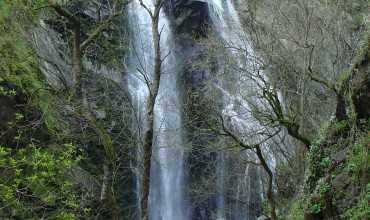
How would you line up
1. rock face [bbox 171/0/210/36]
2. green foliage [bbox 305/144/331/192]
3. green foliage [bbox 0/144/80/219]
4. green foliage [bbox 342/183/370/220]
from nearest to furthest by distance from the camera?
green foliage [bbox 342/183/370/220]
green foliage [bbox 0/144/80/219]
green foliage [bbox 305/144/331/192]
rock face [bbox 171/0/210/36]

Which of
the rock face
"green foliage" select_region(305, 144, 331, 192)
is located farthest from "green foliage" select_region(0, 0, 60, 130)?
the rock face

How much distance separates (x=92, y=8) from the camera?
19.2 m

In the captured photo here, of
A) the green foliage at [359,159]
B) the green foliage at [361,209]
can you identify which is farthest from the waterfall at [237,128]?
the green foliage at [361,209]

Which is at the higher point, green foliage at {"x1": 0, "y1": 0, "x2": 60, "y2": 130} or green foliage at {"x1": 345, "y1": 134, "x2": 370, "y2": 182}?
green foliage at {"x1": 0, "y1": 0, "x2": 60, "y2": 130}

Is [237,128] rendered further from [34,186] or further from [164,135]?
[34,186]

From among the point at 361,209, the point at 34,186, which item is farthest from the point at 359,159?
the point at 34,186

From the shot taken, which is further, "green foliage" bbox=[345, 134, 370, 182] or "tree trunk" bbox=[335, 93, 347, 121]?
"tree trunk" bbox=[335, 93, 347, 121]

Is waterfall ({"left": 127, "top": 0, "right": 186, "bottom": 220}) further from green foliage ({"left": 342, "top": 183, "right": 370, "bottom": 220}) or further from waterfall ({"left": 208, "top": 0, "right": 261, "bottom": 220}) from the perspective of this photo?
green foliage ({"left": 342, "top": 183, "right": 370, "bottom": 220})

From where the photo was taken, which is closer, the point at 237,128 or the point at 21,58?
the point at 21,58

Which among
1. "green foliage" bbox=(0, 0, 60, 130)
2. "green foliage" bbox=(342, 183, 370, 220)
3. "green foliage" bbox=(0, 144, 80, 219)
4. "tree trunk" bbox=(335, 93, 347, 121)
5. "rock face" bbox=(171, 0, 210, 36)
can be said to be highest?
"rock face" bbox=(171, 0, 210, 36)

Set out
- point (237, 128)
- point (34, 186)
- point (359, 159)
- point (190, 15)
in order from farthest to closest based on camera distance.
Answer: point (190, 15) → point (237, 128) → point (34, 186) → point (359, 159)

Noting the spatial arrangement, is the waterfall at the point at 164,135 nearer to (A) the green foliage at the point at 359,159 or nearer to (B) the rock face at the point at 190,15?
(B) the rock face at the point at 190,15

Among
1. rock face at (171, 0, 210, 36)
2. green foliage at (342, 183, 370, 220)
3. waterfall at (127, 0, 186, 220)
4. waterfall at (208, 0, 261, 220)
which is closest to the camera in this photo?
green foliage at (342, 183, 370, 220)


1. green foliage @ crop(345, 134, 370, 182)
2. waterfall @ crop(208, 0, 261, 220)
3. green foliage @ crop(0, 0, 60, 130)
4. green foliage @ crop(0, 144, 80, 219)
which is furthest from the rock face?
green foliage @ crop(345, 134, 370, 182)
